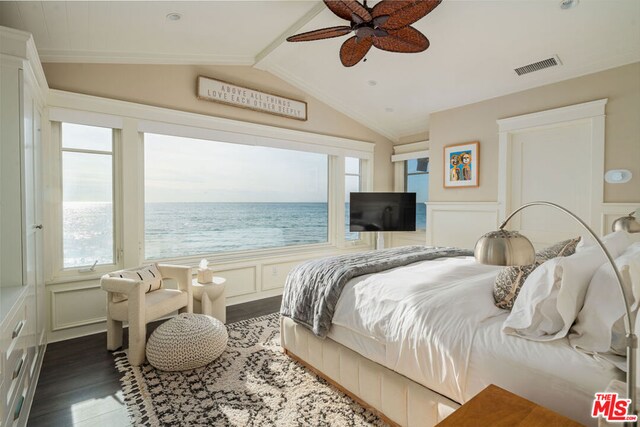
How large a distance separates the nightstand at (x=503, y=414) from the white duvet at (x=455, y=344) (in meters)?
0.19

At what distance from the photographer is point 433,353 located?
1536 mm

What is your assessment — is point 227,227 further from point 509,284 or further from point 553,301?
point 553,301

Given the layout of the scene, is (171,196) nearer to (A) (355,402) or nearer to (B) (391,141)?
(A) (355,402)

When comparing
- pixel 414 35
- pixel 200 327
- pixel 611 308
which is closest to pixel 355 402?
pixel 200 327

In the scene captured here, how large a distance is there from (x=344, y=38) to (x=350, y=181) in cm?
249

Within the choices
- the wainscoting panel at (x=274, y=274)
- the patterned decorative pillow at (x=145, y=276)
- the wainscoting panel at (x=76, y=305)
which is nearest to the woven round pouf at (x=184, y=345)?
the patterned decorative pillow at (x=145, y=276)

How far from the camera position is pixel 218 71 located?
159 inches

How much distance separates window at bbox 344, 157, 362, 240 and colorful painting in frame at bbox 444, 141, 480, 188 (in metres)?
1.51

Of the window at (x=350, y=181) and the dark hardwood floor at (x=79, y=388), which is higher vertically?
the window at (x=350, y=181)

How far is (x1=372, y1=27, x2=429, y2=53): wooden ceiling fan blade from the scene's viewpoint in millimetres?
2516

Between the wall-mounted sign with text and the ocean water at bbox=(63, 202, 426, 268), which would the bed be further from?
the wall-mounted sign with text

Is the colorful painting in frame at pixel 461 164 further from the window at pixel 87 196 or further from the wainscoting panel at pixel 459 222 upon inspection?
the window at pixel 87 196

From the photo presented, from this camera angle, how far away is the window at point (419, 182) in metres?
5.70

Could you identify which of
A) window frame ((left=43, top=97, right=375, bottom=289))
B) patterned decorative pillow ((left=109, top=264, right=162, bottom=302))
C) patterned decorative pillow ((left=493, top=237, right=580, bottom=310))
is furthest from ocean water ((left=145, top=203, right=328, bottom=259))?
A: patterned decorative pillow ((left=493, top=237, right=580, bottom=310))
